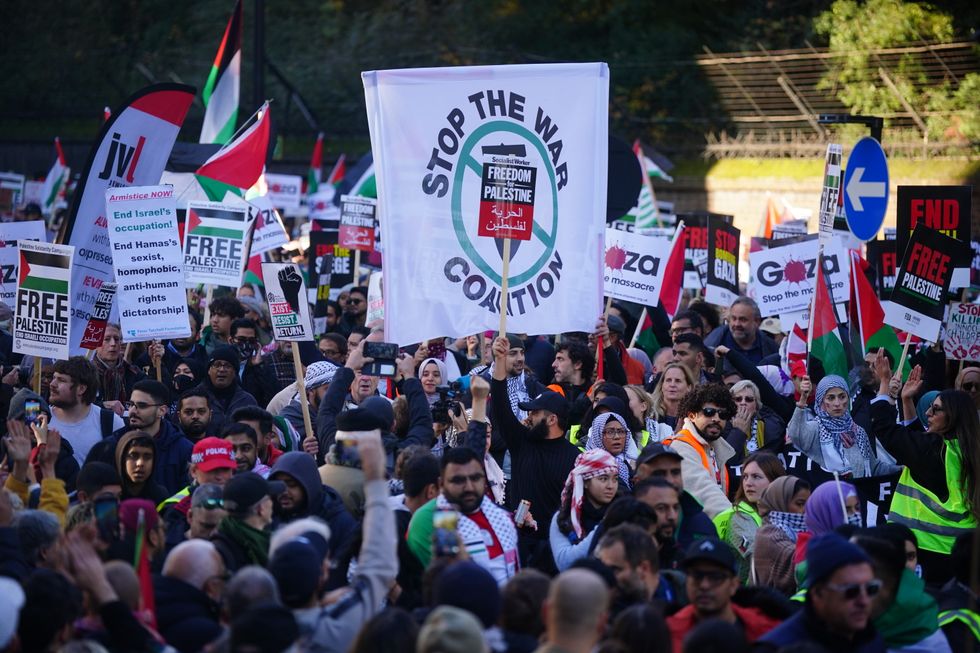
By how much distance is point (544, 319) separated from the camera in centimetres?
819

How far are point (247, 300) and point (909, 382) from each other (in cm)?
646

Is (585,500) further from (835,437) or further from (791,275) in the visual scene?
(791,275)

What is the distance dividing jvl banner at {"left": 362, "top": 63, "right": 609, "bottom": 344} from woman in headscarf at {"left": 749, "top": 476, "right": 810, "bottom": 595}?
184 centimetres

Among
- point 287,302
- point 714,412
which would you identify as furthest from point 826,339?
point 287,302

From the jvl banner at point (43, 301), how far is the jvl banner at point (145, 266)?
555mm

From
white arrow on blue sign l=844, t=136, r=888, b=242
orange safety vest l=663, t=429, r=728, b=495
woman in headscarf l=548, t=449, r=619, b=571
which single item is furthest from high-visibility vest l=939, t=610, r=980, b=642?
white arrow on blue sign l=844, t=136, r=888, b=242

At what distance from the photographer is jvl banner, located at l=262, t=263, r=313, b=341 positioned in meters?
9.12

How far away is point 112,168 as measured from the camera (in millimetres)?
9727

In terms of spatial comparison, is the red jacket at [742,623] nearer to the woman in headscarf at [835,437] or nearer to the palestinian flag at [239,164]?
the woman in headscarf at [835,437]

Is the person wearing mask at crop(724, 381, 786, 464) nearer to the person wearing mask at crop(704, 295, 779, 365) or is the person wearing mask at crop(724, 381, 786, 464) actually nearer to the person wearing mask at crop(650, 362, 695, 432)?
the person wearing mask at crop(650, 362, 695, 432)

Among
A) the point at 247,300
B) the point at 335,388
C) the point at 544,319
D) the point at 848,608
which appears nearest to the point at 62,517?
the point at 335,388

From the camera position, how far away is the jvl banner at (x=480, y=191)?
316 inches

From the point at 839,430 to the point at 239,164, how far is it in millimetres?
7089

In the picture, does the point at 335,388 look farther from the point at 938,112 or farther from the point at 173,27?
the point at 173,27
